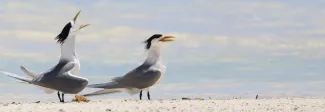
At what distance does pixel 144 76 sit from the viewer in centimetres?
1792

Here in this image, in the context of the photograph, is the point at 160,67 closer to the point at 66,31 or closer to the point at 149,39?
the point at 149,39

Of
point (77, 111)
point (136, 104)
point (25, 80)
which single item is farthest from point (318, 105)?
point (25, 80)

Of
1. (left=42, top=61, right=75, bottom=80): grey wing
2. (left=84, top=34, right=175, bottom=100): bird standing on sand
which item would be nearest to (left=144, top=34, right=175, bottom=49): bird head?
(left=84, top=34, right=175, bottom=100): bird standing on sand

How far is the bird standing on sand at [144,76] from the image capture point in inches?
705

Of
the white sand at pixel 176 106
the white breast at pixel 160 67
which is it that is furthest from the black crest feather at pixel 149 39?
the white sand at pixel 176 106

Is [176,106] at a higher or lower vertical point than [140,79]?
lower

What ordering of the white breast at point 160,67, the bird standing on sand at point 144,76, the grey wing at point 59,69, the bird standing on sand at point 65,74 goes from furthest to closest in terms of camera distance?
the white breast at point 160,67
the bird standing on sand at point 144,76
the grey wing at point 59,69
the bird standing on sand at point 65,74

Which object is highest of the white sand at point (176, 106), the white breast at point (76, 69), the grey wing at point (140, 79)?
the white breast at point (76, 69)

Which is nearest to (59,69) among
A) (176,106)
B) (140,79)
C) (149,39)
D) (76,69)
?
(76,69)

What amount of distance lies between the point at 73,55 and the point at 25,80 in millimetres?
1236

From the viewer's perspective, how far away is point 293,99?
17.2 m

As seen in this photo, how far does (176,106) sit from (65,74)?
3.00 meters

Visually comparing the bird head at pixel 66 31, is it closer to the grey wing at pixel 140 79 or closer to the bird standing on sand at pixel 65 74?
the bird standing on sand at pixel 65 74

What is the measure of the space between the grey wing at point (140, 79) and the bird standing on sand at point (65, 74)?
49.9 inches
